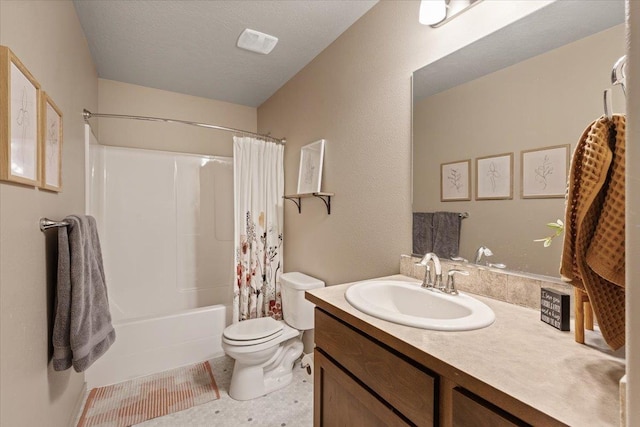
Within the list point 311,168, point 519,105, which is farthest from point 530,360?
point 311,168

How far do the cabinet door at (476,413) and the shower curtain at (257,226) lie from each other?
195 centimetres

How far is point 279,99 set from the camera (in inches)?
110

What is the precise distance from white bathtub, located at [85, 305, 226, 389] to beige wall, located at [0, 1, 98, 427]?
302 mm

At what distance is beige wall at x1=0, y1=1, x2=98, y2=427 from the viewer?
886 mm

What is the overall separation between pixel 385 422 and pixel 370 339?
225mm

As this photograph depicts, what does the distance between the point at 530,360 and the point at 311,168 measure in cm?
177

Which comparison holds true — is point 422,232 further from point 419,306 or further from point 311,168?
point 311,168

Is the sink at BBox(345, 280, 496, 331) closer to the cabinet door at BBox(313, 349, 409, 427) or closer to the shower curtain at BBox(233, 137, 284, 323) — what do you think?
the cabinet door at BBox(313, 349, 409, 427)

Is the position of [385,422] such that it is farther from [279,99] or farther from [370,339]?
[279,99]

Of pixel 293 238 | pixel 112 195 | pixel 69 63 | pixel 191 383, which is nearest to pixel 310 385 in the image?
pixel 191 383

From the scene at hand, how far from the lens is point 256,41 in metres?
2.01

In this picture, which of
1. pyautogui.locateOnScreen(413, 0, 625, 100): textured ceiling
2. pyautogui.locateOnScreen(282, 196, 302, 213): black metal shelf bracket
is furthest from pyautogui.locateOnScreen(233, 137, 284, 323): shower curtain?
pyautogui.locateOnScreen(413, 0, 625, 100): textured ceiling

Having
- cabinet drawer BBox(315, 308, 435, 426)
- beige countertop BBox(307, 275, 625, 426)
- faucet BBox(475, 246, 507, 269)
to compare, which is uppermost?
faucet BBox(475, 246, 507, 269)

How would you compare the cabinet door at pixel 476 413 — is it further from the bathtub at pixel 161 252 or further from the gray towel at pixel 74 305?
the bathtub at pixel 161 252
